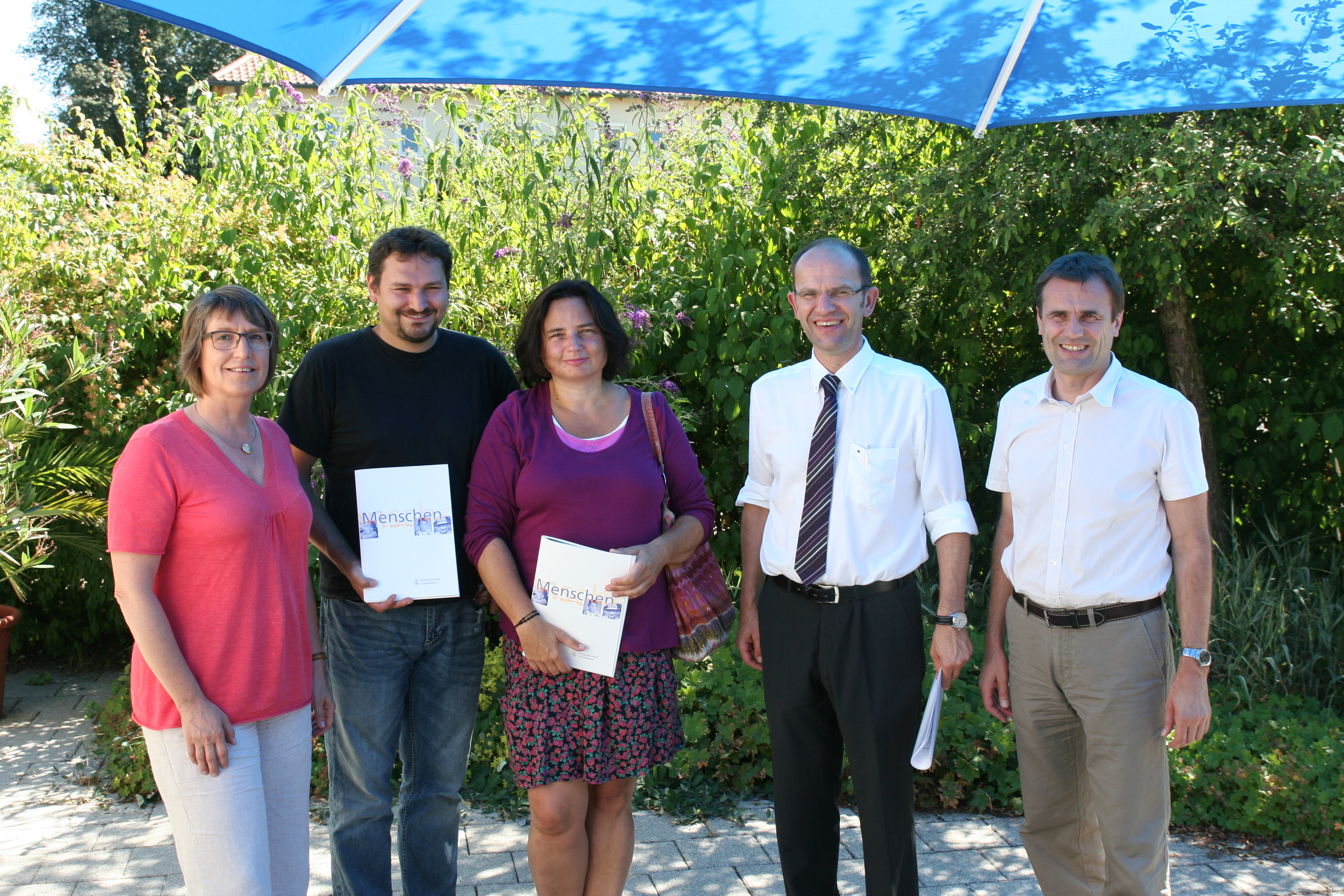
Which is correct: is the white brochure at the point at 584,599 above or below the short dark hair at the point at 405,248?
below

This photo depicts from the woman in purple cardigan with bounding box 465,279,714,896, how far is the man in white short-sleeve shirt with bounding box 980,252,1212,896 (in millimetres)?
1006

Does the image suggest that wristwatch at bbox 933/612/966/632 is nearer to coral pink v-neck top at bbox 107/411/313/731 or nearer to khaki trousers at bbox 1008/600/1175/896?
khaki trousers at bbox 1008/600/1175/896

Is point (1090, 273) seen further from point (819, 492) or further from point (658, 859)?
point (658, 859)

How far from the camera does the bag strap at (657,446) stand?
3047 mm

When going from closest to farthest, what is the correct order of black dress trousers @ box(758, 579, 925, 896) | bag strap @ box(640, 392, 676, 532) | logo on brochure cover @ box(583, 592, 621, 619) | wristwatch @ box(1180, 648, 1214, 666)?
1. wristwatch @ box(1180, 648, 1214, 666)
2. logo on brochure cover @ box(583, 592, 621, 619)
3. black dress trousers @ box(758, 579, 925, 896)
4. bag strap @ box(640, 392, 676, 532)

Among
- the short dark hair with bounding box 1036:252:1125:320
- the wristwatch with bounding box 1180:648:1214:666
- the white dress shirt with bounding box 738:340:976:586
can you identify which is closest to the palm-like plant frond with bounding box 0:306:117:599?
the white dress shirt with bounding box 738:340:976:586

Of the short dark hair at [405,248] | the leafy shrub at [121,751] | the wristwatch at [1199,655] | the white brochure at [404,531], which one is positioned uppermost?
the short dark hair at [405,248]

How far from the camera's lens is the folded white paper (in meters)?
2.95

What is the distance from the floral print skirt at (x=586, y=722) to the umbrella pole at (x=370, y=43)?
1589 millimetres

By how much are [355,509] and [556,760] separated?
95 centimetres

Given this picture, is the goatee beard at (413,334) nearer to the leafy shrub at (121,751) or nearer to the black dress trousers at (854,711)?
the black dress trousers at (854,711)

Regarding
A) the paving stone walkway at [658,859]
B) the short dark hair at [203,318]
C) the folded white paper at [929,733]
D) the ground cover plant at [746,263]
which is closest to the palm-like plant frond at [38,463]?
the ground cover plant at [746,263]

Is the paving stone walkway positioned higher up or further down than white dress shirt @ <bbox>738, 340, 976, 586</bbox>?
further down

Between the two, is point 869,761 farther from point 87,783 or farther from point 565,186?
point 87,783
